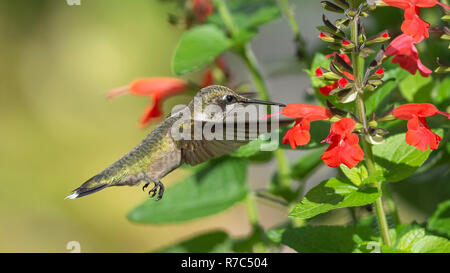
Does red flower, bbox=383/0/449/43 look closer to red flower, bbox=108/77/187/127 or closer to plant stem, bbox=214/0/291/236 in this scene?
plant stem, bbox=214/0/291/236

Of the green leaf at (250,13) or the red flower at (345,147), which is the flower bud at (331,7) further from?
the green leaf at (250,13)

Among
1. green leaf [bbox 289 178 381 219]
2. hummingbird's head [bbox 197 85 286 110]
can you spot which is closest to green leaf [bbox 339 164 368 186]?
green leaf [bbox 289 178 381 219]

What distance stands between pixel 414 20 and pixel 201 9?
0.98m

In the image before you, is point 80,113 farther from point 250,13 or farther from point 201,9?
point 250,13

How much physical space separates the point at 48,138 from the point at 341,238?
3741mm

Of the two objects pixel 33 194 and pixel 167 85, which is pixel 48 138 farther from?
pixel 167 85


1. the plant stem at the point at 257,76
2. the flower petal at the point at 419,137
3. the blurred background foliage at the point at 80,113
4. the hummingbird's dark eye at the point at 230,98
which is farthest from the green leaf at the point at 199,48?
the blurred background foliage at the point at 80,113

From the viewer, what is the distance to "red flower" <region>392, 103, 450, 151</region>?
1.04 metres

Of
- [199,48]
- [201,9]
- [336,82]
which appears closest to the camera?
[336,82]

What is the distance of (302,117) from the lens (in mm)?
1104

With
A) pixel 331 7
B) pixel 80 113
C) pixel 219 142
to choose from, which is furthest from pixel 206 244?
pixel 80 113

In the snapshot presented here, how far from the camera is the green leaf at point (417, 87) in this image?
4.58 feet

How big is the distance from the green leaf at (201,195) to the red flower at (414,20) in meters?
0.77

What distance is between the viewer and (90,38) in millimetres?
4918
